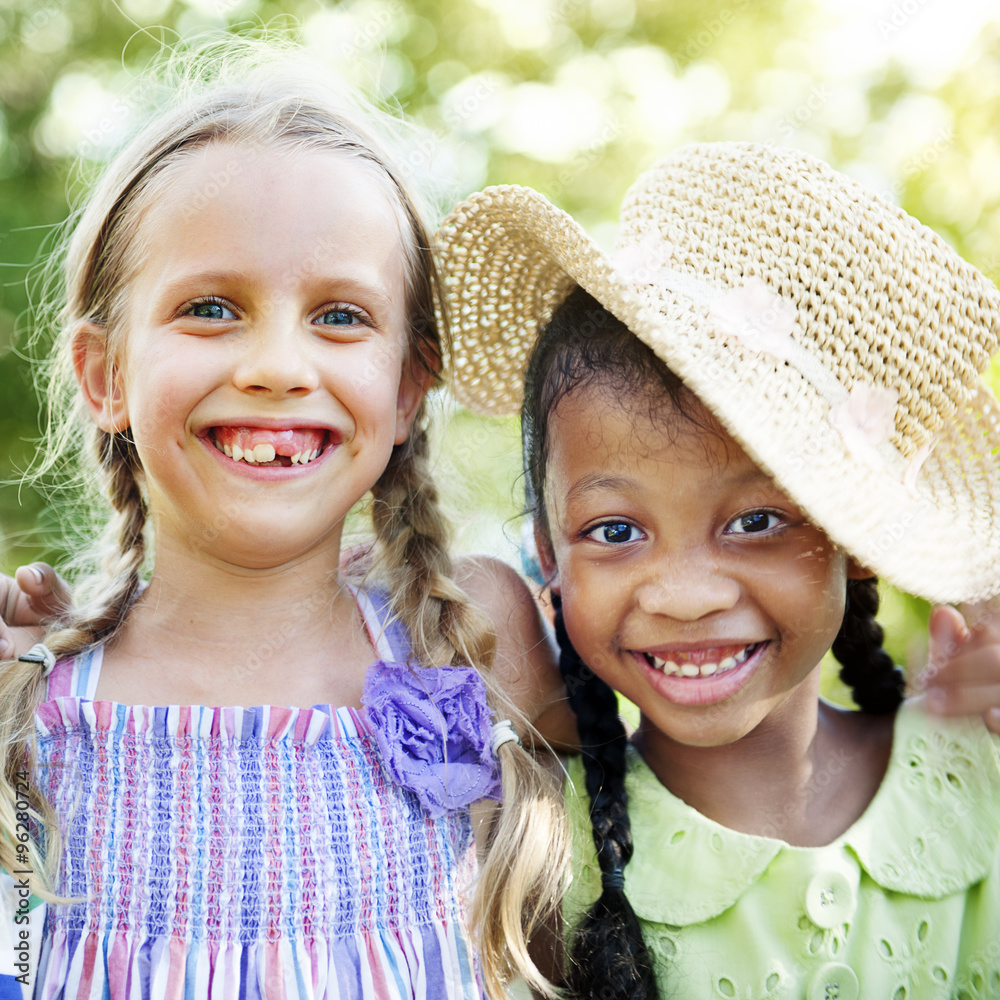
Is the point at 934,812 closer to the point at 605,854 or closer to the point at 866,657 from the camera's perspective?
the point at 866,657

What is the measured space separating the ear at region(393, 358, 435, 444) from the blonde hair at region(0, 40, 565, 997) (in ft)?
0.04

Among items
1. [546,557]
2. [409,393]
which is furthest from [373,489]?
[546,557]

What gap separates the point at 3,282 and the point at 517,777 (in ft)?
13.8

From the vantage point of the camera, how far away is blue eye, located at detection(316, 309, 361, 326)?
1.57m

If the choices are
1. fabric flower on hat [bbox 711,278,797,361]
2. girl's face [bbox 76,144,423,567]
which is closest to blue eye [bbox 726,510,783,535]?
fabric flower on hat [bbox 711,278,797,361]

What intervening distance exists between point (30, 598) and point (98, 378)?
418 millimetres

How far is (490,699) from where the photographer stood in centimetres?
167

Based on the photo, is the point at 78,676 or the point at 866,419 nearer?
the point at 866,419

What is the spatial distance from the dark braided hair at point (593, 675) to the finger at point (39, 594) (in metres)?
0.89

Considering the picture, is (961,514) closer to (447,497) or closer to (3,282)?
(447,497)

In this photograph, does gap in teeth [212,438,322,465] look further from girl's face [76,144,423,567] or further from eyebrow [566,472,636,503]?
eyebrow [566,472,636,503]

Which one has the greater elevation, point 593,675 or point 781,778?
point 593,675

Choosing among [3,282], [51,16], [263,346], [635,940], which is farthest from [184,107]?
[51,16]

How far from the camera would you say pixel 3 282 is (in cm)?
467
